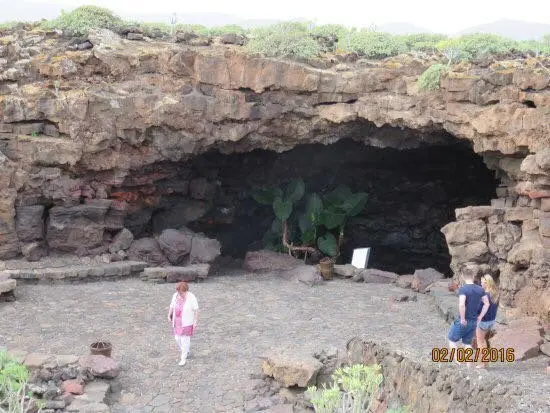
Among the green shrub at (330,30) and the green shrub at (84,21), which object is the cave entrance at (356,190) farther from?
the green shrub at (84,21)

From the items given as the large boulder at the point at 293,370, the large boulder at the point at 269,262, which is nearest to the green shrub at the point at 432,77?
the large boulder at the point at 269,262

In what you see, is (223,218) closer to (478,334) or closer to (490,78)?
(490,78)

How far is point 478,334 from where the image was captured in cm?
811

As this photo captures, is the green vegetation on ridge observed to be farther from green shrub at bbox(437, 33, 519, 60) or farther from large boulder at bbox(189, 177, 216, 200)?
large boulder at bbox(189, 177, 216, 200)

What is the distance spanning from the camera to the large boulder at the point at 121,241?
47.3 ft

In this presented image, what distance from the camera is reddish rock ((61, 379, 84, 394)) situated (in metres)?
8.03

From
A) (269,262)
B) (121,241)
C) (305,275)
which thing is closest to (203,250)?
(269,262)

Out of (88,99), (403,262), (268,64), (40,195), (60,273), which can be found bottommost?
(403,262)

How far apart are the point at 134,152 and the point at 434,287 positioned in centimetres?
744

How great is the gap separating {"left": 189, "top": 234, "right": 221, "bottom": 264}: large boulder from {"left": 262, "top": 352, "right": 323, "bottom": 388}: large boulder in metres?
6.19

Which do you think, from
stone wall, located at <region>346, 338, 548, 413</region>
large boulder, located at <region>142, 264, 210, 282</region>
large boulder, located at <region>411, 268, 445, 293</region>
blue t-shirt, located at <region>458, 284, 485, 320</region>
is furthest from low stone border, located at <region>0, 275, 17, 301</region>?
large boulder, located at <region>411, 268, 445, 293</region>

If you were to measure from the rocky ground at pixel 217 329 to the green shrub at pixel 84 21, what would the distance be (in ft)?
19.8

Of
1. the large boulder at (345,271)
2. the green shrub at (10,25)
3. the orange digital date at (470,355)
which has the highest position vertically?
the green shrub at (10,25)

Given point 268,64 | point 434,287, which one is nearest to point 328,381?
point 434,287
